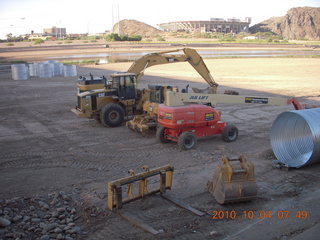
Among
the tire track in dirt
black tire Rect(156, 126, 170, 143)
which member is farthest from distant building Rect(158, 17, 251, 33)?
the tire track in dirt

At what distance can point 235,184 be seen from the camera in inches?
314

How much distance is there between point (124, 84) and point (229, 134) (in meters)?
5.13

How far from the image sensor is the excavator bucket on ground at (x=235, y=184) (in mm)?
7930

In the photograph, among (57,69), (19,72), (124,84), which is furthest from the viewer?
(57,69)

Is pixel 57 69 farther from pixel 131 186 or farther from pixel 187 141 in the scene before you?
pixel 131 186

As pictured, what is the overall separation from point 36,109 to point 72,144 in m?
7.25

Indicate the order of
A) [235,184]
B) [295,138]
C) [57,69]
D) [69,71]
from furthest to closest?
[57,69] → [69,71] → [295,138] → [235,184]

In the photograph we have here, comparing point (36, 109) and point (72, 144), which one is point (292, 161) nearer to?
point (72, 144)

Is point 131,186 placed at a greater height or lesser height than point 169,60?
lesser

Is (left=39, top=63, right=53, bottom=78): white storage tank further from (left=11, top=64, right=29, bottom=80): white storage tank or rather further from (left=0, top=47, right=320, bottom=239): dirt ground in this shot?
(left=0, top=47, right=320, bottom=239): dirt ground

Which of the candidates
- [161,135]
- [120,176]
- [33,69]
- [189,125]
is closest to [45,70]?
[33,69]

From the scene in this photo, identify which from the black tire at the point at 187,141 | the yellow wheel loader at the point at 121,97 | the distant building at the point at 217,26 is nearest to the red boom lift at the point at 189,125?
the black tire at the point at 187,141
